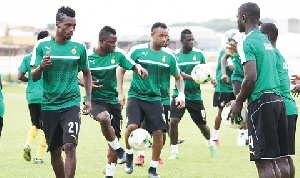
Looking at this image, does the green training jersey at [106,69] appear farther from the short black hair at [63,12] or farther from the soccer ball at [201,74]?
the soccer ball at [201,74]

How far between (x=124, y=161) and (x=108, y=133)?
23.4 inches

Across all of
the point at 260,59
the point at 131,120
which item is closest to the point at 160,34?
the point at 131,120

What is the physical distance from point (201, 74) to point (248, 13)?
217 inches

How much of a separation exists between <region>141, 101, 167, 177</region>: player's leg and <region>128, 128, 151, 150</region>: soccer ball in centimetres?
60

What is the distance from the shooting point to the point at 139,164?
1338cm

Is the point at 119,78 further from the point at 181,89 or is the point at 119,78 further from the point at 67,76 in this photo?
the point at 67,76

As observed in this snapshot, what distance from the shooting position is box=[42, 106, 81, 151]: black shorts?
934 cm

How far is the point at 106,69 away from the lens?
11.6 m

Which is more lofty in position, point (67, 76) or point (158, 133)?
point (67, 76)

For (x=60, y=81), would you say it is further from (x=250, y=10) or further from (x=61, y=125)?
(x=250, y=10)

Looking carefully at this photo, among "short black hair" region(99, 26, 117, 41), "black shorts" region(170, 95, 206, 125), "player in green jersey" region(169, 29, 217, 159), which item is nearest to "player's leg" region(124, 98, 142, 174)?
"short black hair" region(99, 26, 117, 41)

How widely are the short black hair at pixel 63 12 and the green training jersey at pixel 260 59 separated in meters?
2.61

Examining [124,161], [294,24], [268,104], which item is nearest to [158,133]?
[124,161]

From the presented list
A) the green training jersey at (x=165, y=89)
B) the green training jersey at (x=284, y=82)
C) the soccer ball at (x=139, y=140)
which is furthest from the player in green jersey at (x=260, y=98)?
the green training jersey at (x=165, y=89)
